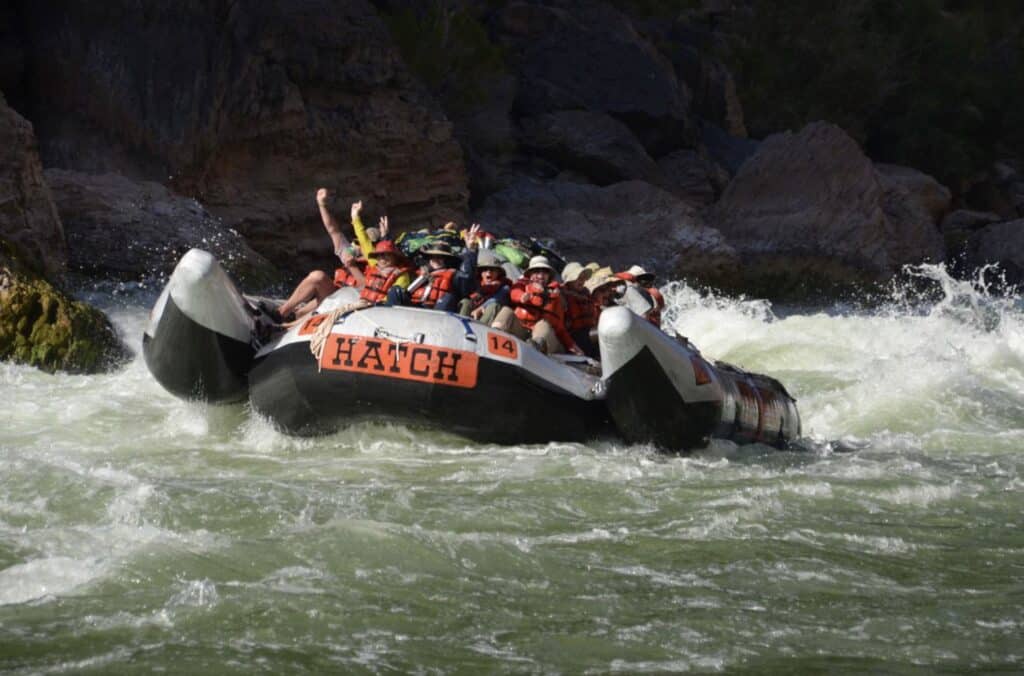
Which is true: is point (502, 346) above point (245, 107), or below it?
below

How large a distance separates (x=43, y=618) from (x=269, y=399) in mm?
3389

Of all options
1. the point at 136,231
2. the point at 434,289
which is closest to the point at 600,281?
the point at 434,289

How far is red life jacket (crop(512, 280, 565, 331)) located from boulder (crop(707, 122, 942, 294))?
12.5 meters

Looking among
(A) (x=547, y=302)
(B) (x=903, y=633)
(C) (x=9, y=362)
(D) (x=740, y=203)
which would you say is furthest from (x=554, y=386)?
(D) (x=740, y=203)

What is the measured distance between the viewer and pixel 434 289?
28.8 feet

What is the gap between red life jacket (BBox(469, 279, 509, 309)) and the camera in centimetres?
884

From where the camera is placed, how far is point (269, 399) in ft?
26.8

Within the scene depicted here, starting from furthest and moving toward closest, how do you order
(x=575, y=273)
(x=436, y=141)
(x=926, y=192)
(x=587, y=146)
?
(x=926, y=192), (x=587, y=146), (x=436, y=141), (x=575, y=273)

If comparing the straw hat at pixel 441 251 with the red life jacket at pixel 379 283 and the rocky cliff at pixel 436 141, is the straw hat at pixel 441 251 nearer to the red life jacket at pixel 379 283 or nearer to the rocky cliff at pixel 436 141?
the red life jacket at pixel 379 283

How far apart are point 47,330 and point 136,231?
401 centimetres

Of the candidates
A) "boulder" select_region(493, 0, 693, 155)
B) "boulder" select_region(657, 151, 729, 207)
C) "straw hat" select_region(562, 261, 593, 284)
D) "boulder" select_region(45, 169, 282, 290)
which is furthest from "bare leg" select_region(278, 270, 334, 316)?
"boulder" select_region(657, 151, 729, 207)

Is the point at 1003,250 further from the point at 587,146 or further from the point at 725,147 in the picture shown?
the point at 587,146

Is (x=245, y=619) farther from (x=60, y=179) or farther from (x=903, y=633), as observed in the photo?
(x=60, y=179)

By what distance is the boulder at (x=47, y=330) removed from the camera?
34.3 ft
